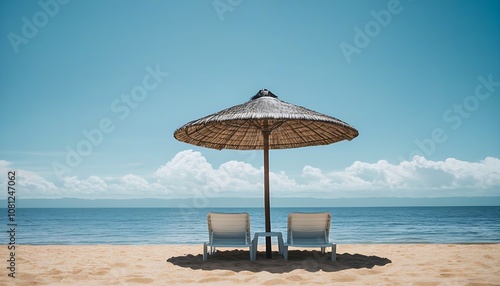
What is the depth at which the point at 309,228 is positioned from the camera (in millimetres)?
5391

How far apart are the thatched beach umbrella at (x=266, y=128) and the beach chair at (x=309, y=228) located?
409 mm

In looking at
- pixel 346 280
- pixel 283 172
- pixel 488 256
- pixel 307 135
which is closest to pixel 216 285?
pixel 346 280

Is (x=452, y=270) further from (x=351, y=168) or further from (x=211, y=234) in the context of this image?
(x=351, y=168)

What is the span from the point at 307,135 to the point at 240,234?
2486 millimetres

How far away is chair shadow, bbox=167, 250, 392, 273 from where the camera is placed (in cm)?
471

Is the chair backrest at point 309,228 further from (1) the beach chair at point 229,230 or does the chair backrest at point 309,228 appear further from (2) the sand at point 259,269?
(1) the beach chair at point 229,230

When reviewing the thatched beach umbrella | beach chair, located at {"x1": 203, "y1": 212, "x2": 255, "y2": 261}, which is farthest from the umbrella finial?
beach chair, located at {"x1": 203, "y1": 212, "x2": 255, "y2": 261}

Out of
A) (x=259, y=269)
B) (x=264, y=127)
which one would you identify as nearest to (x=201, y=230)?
(x=264, y=127)

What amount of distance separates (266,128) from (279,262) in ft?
6.73

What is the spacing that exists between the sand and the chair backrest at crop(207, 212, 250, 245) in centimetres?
31

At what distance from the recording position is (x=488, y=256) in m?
5.62

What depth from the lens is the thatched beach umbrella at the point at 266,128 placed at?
5.01m

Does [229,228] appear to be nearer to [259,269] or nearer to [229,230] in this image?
[229,230]

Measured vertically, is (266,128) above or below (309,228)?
above
